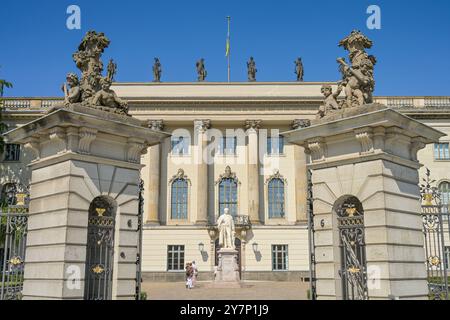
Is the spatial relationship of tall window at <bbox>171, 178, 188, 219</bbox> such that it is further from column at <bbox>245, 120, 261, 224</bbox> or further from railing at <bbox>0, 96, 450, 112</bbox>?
railing at <bbox>0, 96, 450, 112</bbox>

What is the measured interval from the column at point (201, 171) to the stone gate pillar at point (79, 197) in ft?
108

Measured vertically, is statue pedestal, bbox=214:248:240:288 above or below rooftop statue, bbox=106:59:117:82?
below

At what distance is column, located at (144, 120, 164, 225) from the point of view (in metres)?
42.6

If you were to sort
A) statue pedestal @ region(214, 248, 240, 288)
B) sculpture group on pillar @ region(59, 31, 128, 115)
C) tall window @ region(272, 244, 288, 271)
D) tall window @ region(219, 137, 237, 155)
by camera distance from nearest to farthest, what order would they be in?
sculpture group on pillar @ region(59, 31, 128, 115) < statue pedestal @ region(214, 248, 240, 288) < tall window @ region(272, 244, 288, 271) < tall window @ region(219, 137, 237, 155)

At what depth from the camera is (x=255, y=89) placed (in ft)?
149

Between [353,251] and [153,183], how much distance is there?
34.6m

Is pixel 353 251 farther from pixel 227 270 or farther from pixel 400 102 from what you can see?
pixel 400 102

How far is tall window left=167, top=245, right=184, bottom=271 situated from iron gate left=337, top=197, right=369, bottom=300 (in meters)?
33.1

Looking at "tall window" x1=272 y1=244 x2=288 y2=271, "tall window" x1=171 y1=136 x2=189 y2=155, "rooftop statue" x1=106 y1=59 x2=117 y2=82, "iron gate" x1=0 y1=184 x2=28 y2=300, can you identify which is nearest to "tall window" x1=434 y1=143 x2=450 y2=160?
"tall window" x1=272 y1=244 x2=288 y2=271

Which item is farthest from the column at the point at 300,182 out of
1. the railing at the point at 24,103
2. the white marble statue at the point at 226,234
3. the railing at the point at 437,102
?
the railing at the point at 24,103

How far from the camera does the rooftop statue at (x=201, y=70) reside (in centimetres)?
4744

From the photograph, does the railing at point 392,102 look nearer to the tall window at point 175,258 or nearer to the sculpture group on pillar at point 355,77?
the tall window at point 175,258

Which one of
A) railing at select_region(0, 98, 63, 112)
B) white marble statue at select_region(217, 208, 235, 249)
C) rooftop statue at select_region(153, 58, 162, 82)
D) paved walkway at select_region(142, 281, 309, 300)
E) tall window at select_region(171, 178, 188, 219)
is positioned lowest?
paved walkway at select_region(142, 281, 309, 300)

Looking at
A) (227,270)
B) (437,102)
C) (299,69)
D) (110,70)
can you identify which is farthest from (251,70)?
(110,70)
